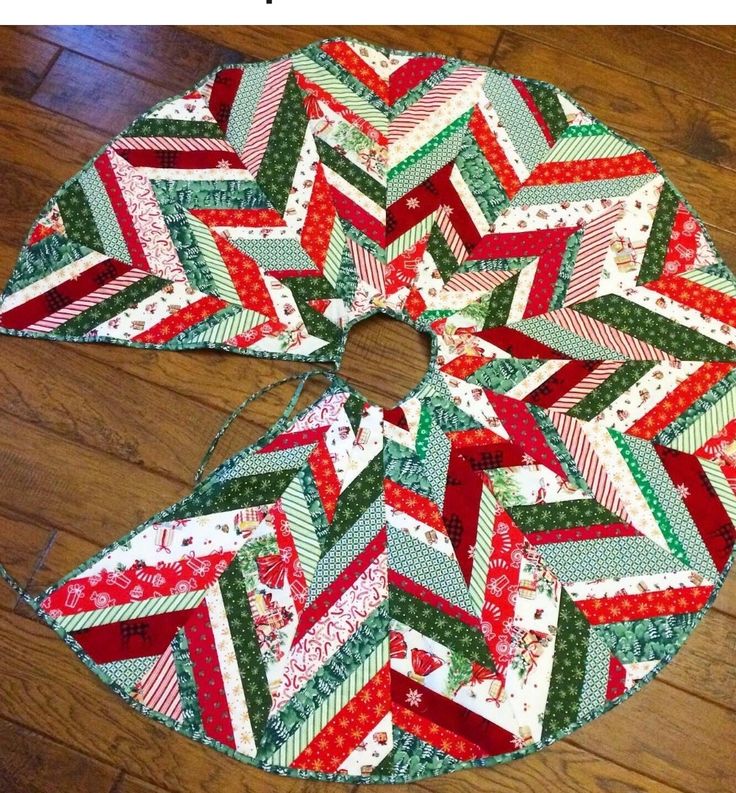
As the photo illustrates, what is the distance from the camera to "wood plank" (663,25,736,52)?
1.73 meters

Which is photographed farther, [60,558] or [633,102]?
[633,102]

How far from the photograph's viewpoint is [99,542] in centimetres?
138

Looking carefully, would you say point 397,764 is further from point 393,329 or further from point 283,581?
point 393,329

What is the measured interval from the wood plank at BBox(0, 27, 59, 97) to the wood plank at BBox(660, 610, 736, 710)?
4.76 feet

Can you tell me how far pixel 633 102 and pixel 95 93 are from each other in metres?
0.99

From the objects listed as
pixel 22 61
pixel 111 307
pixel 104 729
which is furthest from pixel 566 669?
pixel 22 61

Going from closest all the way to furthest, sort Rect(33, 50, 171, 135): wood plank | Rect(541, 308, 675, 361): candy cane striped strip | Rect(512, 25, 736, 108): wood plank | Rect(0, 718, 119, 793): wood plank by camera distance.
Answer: Rect(0, 718, 119, 793): wood plank < Rect(541, 308, 675, 361): candy cane striped strip < Rect(33, 50, 171, 135): wood plank < Rect(512, 25, 736, 108): wood plank

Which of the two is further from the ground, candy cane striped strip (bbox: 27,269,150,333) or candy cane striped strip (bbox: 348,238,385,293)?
candy cane striped strip (bbox: 348,238,385,293)

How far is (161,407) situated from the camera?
57.2 inches

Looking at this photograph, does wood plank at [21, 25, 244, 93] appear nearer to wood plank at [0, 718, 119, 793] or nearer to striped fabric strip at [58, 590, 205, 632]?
striped fabric strip at [58, 590, 205, 632]

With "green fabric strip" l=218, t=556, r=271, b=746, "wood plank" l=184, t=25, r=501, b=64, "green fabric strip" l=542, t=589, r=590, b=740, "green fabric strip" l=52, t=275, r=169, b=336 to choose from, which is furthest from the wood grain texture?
"wood plank" l=184, t=25, r=501, b=64

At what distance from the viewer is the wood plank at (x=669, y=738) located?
1.33 metres

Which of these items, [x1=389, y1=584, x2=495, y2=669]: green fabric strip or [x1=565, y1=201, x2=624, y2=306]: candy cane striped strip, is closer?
[x1=389, y1=584, x2=495, y2=669]: green fabric strip

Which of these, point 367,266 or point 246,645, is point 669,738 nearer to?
point 246,645
